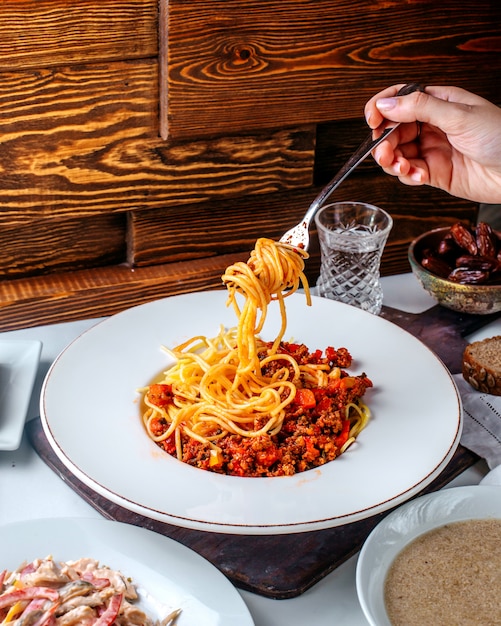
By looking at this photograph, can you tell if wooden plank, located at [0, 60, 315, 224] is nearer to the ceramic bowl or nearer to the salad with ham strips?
the ceramic bowl

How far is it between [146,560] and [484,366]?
0.93 m

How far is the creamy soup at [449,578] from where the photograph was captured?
4.25 ft

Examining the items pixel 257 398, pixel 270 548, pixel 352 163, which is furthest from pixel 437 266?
pixel 270 548

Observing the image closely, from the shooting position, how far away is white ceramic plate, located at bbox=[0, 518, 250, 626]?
129cm

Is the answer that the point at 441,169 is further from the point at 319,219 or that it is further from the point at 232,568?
the point at 232,568

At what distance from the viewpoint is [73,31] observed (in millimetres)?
1958

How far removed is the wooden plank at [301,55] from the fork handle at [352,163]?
1.09ft

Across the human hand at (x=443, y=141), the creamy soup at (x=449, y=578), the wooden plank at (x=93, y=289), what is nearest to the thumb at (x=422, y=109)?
the human hand at (x=443, y=141)

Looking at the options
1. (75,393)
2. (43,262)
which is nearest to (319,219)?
(43,262)

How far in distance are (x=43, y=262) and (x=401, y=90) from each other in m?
1.02

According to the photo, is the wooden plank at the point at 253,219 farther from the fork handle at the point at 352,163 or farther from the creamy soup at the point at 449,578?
the creamy soup at the point at 449,578

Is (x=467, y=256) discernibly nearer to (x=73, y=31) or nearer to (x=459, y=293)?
(x=459, y=293)

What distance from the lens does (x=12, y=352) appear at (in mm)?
1984

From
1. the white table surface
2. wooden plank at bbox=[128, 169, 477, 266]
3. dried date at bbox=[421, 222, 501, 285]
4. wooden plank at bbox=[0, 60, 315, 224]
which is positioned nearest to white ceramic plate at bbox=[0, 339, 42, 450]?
Answer: the white table surface
